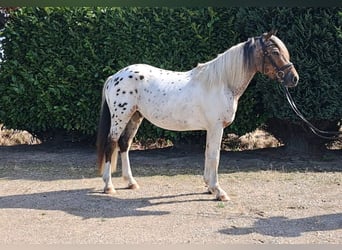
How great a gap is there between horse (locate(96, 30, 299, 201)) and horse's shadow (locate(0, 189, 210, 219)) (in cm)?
31

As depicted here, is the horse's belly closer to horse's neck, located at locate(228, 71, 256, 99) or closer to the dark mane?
horse's neck, located at locate(228, 71, 256, 99)

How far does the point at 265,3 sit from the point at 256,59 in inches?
118

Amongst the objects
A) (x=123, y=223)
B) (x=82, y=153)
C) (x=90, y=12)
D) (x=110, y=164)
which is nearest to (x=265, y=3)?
(x=123, y=223)

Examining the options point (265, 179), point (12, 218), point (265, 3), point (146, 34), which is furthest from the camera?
point (146, 34)

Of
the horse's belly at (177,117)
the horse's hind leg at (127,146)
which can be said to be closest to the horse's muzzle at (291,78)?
the horse's belly at (177,117)

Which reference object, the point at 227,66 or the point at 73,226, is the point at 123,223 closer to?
the point at 73,226

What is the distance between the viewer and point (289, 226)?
4.10m

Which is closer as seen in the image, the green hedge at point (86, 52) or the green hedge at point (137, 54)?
the green hedge at point (137, 54)

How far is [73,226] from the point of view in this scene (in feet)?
13.6

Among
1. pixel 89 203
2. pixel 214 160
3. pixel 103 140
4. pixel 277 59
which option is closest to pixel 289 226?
pixel 214 160

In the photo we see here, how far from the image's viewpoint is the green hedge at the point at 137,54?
684 centimetres

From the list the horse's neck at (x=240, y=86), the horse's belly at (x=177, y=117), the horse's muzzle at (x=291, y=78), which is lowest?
the horse's belly at (x=177, y=117)

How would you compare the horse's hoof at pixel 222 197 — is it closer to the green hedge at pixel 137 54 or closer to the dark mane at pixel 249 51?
the dark mane at pixel 249 51

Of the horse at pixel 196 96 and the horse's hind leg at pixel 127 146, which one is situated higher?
the horse at pixel 196 96
